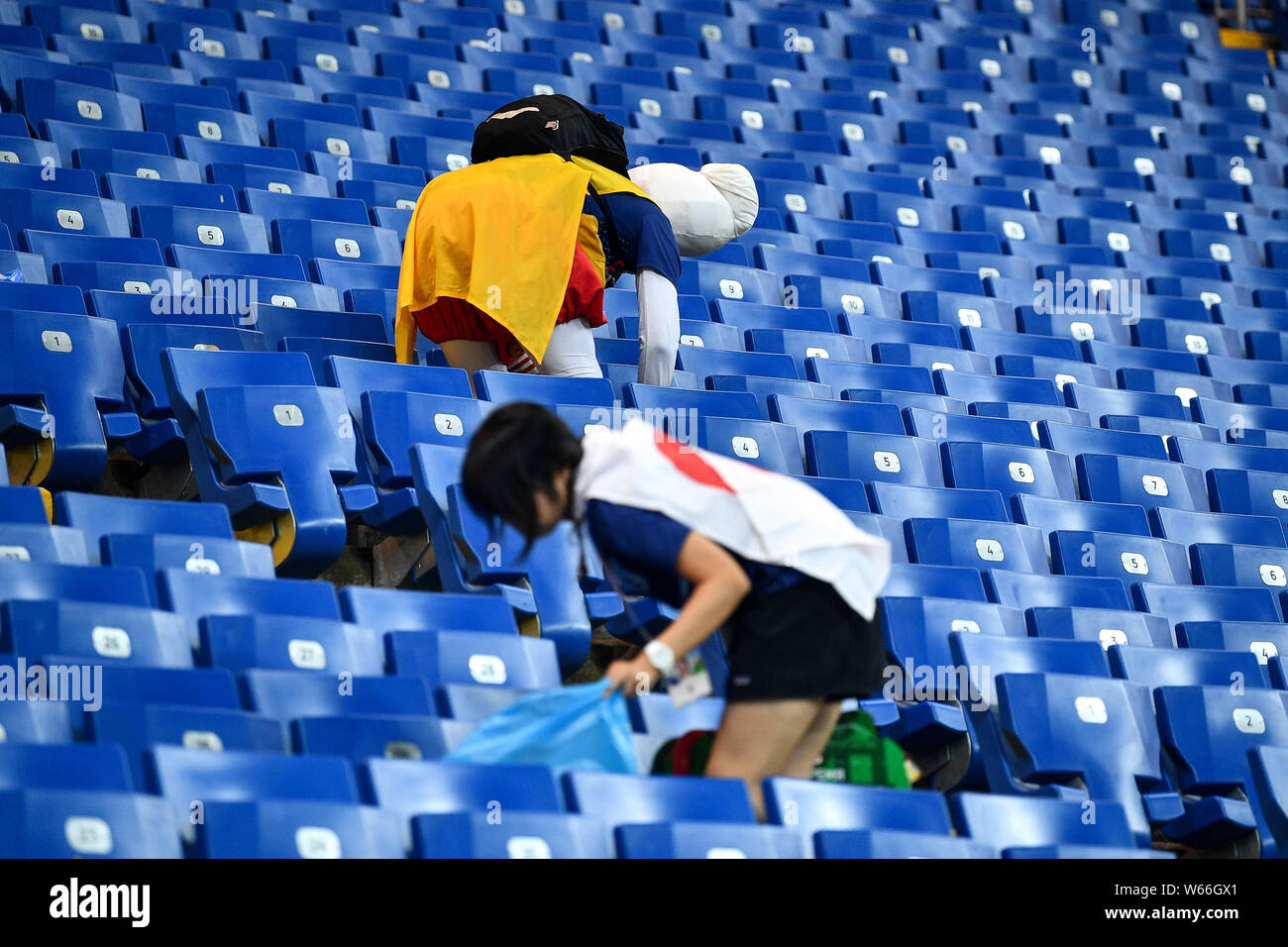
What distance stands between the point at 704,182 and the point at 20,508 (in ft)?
5.67

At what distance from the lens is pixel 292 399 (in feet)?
9.71

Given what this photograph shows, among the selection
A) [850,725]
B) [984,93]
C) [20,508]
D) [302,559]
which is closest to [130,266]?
[302,559]

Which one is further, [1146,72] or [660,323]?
[1146,72]

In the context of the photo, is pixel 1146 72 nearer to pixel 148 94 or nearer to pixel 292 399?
pixel 148 94

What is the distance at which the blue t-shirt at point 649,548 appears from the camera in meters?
1.78

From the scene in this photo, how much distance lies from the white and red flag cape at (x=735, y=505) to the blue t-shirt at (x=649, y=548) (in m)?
0.01

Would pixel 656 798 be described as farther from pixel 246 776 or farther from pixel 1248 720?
pixel 1248 720

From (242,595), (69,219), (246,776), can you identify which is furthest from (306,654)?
(69,219)

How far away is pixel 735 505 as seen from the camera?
185 centimetres

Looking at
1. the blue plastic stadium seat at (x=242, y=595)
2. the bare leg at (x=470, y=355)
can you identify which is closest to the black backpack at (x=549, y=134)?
the bare leg at (x=470, y=355)

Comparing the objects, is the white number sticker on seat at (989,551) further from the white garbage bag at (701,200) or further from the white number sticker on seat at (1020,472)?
the white garbage bag at (701,200)

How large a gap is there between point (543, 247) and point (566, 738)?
1.51 m

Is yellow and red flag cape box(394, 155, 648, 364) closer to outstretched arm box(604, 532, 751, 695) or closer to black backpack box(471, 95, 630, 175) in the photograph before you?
black backpack box(471, 95, 630, 175)

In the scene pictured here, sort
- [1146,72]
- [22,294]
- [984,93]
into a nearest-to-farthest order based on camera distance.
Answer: [22,294], [984,93], [1146,72]
